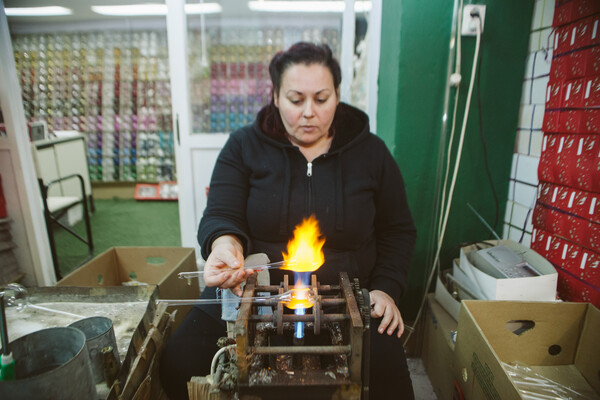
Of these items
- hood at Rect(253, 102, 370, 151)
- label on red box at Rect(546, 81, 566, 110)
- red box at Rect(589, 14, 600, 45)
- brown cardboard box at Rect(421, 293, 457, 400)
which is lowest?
brown cardboard box at Rect(421, 293, 457, 400)

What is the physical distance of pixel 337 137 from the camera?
1.52 m

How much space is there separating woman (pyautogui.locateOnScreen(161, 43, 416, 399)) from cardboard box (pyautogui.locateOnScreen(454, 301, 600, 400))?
0.28 m

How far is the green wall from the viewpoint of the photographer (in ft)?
5.65

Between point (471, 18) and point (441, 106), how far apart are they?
42cm

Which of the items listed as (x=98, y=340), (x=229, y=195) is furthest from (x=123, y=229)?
(x=98, y=340)

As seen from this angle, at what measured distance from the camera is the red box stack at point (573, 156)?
1360 millimetres

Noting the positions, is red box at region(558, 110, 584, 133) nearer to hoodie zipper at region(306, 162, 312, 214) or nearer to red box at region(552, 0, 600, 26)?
red box at region(552, 0, 600, 26)

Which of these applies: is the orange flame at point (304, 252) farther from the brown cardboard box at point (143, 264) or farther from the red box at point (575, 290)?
the red box at point (575, 290)

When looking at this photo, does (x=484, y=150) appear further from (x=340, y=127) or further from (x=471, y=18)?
(x=340, y=127)

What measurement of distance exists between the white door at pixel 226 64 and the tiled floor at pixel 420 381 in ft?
4.75

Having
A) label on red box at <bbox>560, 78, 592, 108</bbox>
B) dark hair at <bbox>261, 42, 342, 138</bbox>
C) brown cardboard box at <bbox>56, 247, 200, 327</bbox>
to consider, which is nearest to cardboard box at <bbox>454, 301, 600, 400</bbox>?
label on red box at <bbox>560, 78, 592, 108</bbox>

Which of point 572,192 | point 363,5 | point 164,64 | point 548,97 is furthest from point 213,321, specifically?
point 164,64

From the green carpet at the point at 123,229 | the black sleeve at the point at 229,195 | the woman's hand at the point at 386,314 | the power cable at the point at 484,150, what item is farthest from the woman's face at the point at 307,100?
the green carpet at the point at 123,229

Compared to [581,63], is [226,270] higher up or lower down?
lower down
